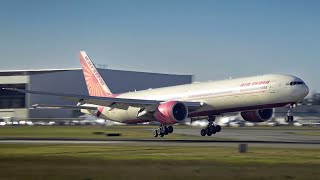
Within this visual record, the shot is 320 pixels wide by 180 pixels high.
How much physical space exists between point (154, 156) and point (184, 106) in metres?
28.1

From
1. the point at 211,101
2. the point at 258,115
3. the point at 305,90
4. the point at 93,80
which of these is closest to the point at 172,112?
the point at 211,101

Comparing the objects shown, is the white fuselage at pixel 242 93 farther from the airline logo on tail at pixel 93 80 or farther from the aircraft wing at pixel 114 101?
the airline logo on tail at pixel 93 80

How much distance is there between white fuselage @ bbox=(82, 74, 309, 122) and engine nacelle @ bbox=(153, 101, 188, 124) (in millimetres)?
2541

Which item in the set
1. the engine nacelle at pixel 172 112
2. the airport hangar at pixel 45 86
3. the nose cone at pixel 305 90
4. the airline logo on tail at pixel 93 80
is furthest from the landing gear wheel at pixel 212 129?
the airport hangar at pixel 45 86

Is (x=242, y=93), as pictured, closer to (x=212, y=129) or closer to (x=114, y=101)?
(x=212, y=129)

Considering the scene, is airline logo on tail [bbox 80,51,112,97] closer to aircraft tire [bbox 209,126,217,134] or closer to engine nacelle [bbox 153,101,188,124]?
engine nacelle [bbox 153,101,188,124]

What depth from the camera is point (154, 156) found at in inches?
1491

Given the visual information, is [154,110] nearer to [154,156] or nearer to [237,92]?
[237,92]

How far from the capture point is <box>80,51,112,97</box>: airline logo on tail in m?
85.9

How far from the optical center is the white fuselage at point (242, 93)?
60438 mm

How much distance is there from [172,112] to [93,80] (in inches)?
1016

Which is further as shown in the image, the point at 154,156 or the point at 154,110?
the point at 154,110

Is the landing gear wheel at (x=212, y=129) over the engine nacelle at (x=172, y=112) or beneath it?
beneath

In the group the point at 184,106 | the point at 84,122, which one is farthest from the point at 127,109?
the point at 84,122
